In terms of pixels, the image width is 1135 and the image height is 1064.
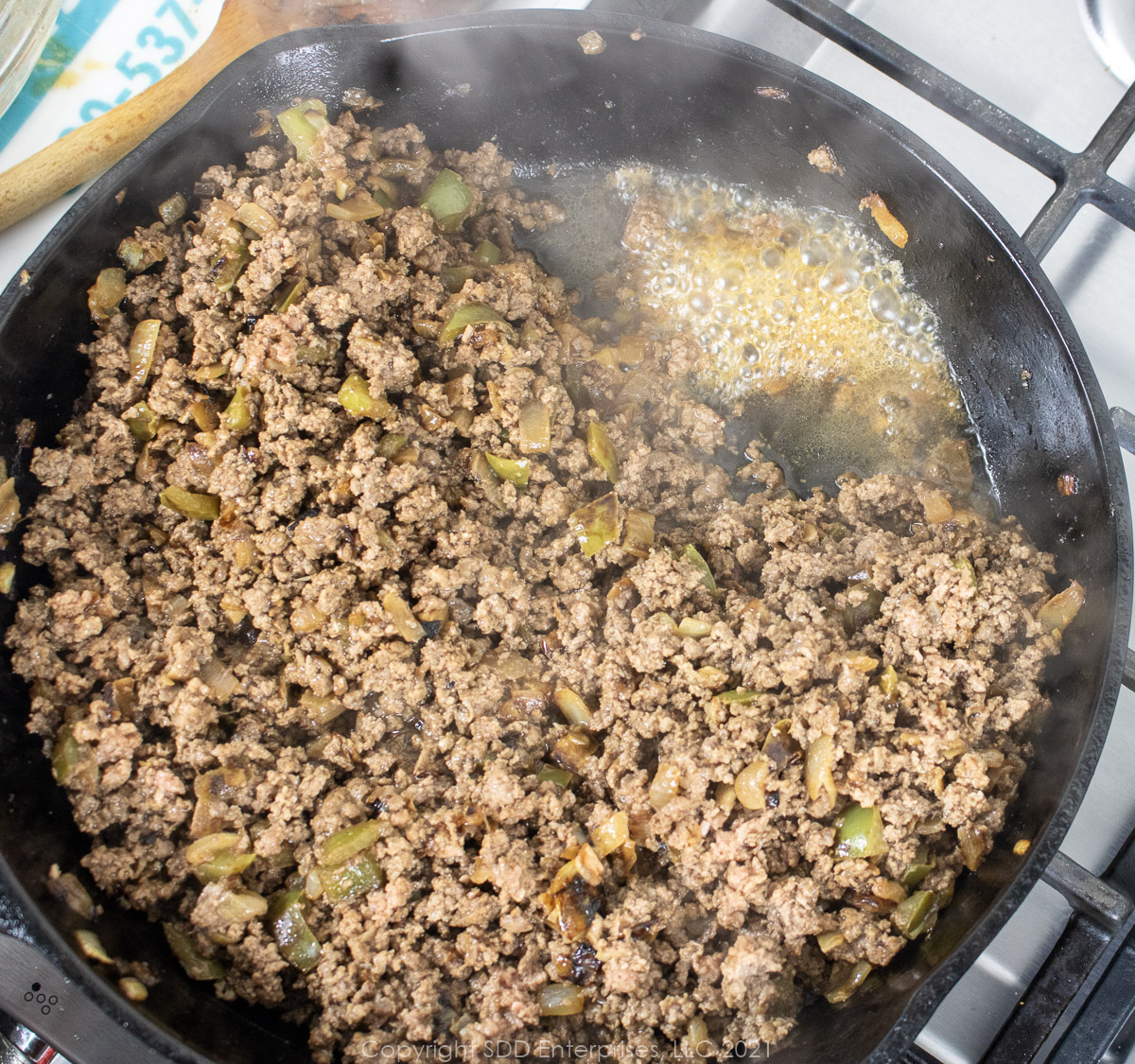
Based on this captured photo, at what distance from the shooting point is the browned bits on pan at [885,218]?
2.24m

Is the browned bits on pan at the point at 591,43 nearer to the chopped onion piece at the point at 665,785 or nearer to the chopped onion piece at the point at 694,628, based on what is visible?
the chopped onion piece at the point at 694,628

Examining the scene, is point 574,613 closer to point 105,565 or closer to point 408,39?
point 105,565

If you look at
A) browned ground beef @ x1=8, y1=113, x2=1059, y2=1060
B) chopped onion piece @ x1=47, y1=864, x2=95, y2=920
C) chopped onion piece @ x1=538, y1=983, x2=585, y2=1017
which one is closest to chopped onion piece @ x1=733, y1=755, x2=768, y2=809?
browned ground beef @ x1=8, y1=113, x2=1059, y2=1060

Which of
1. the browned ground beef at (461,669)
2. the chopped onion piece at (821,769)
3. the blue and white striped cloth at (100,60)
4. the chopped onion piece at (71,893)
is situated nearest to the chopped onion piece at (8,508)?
the browned ground beef at (461,669)

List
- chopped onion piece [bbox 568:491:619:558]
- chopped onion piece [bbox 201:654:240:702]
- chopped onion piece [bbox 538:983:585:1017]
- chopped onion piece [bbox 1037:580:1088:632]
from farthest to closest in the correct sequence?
chopped onion piece [bbox 568:491:619:558] < chopped onion piece [bbox 1037:580:1088:632] < chopped onion piece [bbox 201:654:240:702] < chopped onion piece [bbox 538:983:585:1017]

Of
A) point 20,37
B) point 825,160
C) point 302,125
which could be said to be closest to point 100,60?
point 20,37

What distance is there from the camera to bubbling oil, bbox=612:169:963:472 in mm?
2297

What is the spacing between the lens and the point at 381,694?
180cm

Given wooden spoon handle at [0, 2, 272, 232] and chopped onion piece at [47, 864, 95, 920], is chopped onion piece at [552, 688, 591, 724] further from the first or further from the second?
wooden spoon handle at [0, 2, 272, 232]

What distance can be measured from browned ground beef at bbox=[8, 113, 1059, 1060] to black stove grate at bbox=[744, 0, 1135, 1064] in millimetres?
353

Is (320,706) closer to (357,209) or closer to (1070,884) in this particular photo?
(357,209)

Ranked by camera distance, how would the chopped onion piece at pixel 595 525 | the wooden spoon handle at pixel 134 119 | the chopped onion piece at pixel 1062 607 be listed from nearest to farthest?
1. the chopped onion piece at pixel 1062 607
2. the chopped onion piece at pixel 595 525
3. the wooden spoon handle at pixel 134 119

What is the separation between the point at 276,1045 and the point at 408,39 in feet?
7.28

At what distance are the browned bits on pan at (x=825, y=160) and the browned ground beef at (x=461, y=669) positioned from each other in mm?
745
